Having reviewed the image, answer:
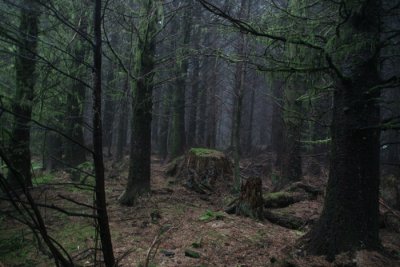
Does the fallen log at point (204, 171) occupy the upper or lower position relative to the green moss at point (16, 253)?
upper

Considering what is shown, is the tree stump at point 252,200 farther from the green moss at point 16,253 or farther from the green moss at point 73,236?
the green moss at point 16,253

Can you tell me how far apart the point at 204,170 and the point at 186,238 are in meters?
4.93

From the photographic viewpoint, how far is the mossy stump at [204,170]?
11320 millimetres

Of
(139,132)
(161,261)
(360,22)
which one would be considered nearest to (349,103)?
(360,22)

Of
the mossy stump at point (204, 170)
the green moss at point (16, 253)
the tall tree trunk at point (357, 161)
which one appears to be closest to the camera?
the tall tree trunk at point (357, 161)

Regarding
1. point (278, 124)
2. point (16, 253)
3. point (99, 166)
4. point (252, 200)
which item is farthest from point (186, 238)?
point (278, 124)

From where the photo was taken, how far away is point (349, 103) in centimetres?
543

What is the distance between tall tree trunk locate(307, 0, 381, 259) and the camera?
5359 millimetres

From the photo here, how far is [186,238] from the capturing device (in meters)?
6.83

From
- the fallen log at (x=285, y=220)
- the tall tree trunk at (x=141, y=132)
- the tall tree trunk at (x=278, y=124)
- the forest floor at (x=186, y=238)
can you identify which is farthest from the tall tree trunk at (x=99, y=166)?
the tall tree trunk at (x=278, y=124)

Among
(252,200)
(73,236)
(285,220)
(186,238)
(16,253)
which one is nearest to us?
(16,253)

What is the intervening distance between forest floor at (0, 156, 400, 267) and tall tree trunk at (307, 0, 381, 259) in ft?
0.93

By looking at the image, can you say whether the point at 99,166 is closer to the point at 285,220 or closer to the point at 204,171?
the point at 285,220

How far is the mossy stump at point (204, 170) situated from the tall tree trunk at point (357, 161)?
19.5 feet
